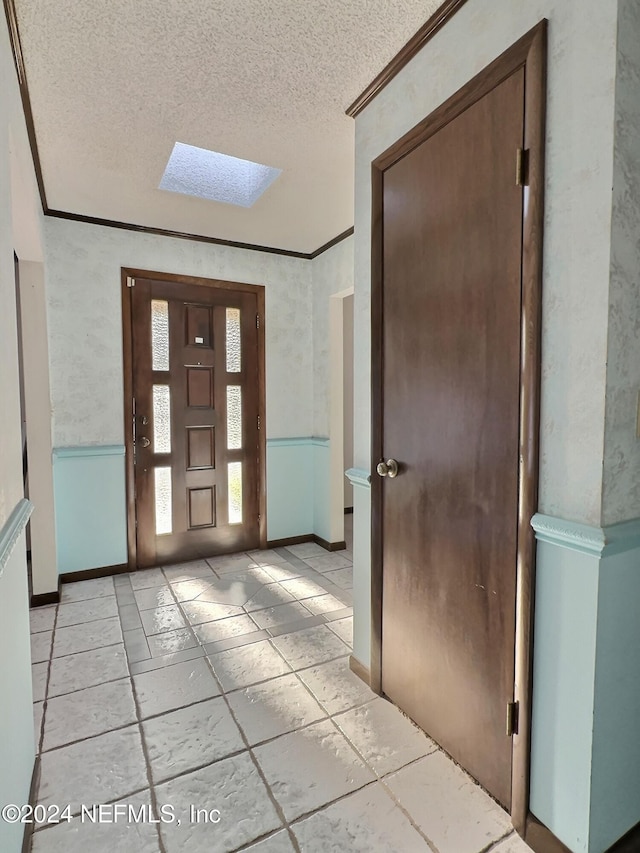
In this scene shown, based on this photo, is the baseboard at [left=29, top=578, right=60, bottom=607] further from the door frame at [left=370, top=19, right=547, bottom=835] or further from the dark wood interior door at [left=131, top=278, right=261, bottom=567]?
the door frame at [left=370, top=19, right=547, bottom=835]

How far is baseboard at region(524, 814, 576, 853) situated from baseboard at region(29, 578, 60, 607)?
2640mm

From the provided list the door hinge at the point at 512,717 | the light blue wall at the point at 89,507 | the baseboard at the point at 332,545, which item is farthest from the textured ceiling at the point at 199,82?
the baseboard at the point at 332,545

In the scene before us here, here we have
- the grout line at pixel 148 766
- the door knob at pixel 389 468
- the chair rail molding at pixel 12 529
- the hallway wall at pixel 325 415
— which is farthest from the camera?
the hallway wall at pixel 325 415

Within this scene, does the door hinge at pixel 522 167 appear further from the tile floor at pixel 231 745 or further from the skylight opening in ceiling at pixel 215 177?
the tile floor at pixel 231 745

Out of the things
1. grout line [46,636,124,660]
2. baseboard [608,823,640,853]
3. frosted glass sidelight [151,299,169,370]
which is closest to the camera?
baseboard [608,823,640,853]

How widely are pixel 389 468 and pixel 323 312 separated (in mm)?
2266

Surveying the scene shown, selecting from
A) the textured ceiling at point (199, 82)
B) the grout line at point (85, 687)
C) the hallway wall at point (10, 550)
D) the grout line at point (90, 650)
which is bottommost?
the grout line at point (90, 650)

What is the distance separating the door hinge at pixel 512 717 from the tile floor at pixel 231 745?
10.5 inches

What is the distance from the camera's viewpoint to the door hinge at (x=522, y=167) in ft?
3.88

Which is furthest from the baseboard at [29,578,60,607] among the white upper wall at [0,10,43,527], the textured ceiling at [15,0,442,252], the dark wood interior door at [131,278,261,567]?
the textured ceiling at [15,0,442,252]

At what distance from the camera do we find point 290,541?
12.6ft

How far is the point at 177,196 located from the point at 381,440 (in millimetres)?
2008

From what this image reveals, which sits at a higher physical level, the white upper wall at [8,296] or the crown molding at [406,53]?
the crown molding at [406,53]

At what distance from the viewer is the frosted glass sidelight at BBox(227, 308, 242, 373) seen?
350 cm
